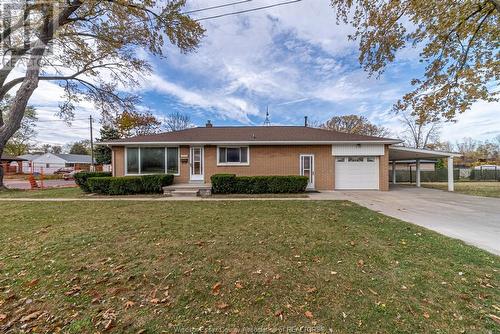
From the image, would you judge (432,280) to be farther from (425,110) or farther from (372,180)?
(372,180)

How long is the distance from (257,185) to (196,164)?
434 centimetres

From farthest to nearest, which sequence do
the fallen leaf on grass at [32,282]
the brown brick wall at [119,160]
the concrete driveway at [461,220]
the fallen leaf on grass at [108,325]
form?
the brown brick wall at [119,160], the concrete driveway at [461,220], the fallen leaf on grass at [32,282], the fallen leaf on grass at [108,325]

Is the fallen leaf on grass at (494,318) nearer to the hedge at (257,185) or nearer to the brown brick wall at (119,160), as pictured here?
the hedge at (257,185)

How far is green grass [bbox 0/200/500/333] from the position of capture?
2299 millimetres

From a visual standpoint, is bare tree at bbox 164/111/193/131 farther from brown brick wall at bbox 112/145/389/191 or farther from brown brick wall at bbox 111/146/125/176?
brown brick wall at bbox 112/145/389/191

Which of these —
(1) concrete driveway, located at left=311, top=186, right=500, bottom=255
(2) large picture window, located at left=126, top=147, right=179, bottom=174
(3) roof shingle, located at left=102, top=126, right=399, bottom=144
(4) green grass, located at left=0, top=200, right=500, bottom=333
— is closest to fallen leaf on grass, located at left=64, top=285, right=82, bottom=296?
(4) green grass, located at left=0, top=200, right=500, bottom=333

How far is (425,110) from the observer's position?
8.39 metres

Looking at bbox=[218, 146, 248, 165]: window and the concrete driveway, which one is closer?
the concrete driveway

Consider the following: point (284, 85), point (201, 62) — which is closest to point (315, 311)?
point (201, 62)

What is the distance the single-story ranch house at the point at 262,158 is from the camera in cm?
1271

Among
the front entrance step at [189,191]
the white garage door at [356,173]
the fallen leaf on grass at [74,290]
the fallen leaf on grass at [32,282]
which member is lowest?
the fallen leaf on grass at [74,290]

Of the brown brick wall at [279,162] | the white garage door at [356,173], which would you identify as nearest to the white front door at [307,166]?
the brown brick wall at [279,162]

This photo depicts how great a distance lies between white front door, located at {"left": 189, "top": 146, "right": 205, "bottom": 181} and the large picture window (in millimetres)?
862

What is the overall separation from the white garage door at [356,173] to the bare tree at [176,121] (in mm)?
29140
